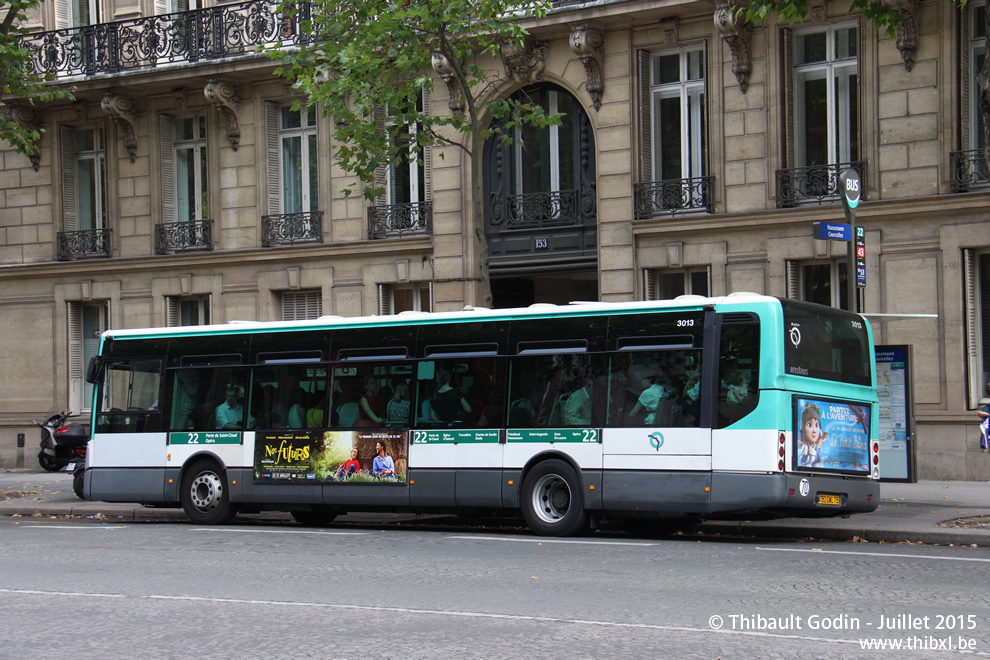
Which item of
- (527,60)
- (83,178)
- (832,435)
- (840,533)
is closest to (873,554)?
(840,533)

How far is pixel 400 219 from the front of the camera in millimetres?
25000

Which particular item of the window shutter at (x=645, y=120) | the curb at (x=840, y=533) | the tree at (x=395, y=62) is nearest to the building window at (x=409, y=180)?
the window shutter at (x=645, y=120)

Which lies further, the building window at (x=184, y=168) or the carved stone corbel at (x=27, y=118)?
the carved stone corbel at (x=27, y=118)

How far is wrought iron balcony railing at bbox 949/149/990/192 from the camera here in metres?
19.4

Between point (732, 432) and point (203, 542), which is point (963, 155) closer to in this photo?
point (732, 432)

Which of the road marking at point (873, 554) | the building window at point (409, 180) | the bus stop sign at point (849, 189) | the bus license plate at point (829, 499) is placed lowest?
the road marking at point (873, 554)

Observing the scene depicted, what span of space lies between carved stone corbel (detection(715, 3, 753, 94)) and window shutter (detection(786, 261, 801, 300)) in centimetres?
309

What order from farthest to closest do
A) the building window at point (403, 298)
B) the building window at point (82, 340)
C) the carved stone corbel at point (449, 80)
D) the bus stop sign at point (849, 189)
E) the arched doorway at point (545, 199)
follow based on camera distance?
the building window at point (82, 340) < the building window at point (403, 298) < the carved stone corbel at point (449, 80) < the arched doorway at point (545, 199) < the bus stop sign at point (849, 189)

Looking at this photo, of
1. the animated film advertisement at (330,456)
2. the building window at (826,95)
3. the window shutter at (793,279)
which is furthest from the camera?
the window shutter at (793,279)

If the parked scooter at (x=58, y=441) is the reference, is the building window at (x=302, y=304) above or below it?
above

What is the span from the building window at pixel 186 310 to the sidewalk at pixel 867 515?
17.8 feet

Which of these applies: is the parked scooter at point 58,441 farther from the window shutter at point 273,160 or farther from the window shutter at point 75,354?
the window shutter at point 273,160

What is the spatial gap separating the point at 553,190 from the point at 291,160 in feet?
20.3

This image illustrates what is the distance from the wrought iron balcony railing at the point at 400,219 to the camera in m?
→ 24.8
